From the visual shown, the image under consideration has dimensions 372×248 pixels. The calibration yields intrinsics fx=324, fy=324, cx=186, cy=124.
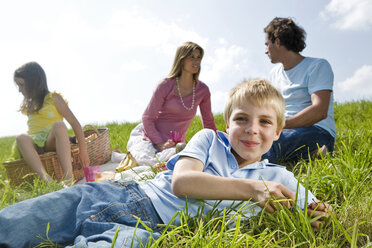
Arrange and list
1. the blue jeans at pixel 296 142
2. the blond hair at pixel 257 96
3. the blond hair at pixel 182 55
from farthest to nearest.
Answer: the blond hair at pixel 182 55, the blue jeans at pixel 296 142, the blond hair at pixel 257 96

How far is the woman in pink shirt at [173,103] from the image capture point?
12.9 feet

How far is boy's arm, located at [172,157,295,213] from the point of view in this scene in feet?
4.34

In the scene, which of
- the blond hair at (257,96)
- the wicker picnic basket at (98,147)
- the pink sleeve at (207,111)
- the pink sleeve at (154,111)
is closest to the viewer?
the blond hair at (257,96)

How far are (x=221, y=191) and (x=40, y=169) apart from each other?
2874mm

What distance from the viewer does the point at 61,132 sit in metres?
3.69

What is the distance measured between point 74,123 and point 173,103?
1222 millimetres

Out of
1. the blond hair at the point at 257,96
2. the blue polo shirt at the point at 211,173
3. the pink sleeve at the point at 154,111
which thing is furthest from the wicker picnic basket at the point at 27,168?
the blond hair at the point at 257,96

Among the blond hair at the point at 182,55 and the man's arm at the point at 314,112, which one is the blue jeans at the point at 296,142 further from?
the blond hair at the point at 182,55

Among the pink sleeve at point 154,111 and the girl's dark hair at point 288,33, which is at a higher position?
the girl's dark hair at point 288,33

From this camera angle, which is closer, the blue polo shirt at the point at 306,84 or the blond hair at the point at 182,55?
the blue polo shirt at the point at 306,84

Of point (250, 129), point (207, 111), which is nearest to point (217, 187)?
point (250, 129)

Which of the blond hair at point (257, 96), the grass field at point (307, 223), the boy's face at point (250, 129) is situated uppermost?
the blond hair at point (257, 96)

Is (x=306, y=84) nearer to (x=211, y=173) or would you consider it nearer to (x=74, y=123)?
(x=211, y=173)

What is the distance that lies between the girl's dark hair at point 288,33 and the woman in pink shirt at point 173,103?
906 mm
